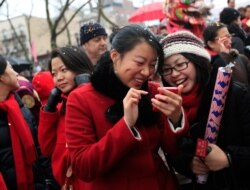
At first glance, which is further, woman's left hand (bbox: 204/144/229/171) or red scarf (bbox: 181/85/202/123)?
red scarf (bbox: 181/85/202/123)

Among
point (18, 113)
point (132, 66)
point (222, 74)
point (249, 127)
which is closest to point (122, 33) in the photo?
point (132, 66)

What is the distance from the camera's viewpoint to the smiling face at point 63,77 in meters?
2.83

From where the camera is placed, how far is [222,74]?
196 centimetres

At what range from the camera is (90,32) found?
4297mm

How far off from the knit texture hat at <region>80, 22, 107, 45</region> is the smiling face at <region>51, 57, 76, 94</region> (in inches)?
57.8

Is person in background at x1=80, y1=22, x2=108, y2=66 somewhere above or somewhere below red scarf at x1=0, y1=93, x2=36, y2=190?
above

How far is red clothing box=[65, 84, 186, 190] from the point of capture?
1.81 metres

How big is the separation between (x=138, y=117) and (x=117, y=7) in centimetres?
7360

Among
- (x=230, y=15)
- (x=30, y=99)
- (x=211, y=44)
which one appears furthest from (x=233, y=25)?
(x=30, y=99)

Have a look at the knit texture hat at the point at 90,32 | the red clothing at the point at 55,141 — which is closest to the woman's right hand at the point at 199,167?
the red clothing at the point at 55,141

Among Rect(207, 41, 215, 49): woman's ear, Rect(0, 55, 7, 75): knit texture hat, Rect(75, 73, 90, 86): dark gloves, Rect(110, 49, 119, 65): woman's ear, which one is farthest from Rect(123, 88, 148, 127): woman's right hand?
Rect(207, 41, 215, 49): woman's ear

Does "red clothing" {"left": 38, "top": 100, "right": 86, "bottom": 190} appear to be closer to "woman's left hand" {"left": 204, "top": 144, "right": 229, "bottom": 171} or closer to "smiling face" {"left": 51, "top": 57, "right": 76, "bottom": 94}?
"smiling face" {"left": 51, "top": 57, "right": 76, "bottom": 94}

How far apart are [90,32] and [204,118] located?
2428mm

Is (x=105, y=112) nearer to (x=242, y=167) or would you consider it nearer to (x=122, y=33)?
(x=122, y=33)
